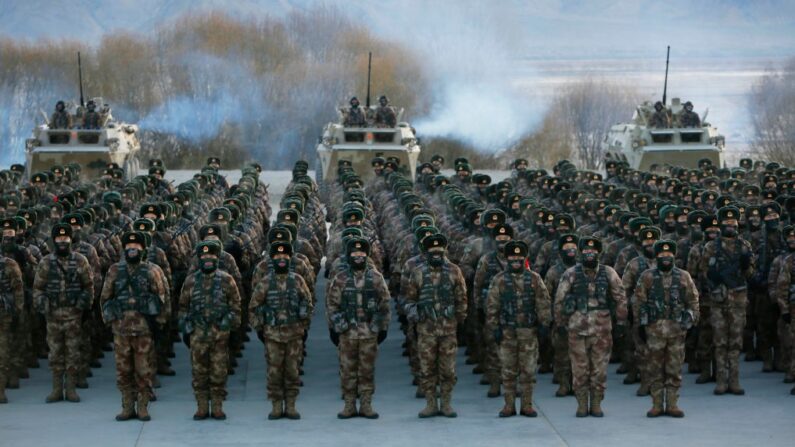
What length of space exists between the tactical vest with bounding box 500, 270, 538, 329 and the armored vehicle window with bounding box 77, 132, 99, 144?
2143 centimetres

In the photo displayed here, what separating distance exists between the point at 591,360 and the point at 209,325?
10.8 ft

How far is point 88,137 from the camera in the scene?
37.1 metres

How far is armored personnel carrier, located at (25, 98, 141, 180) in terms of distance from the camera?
36.4 m

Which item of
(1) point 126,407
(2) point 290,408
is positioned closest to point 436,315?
(2) point 290,408

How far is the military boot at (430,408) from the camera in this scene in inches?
669

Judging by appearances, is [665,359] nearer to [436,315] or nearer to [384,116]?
[436,315]

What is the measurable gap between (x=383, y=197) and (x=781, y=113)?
1421 inches

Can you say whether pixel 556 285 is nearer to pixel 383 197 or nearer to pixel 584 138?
pixel 383 197

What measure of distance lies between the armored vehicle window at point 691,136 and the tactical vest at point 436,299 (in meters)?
21.5

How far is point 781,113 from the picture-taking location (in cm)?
6088

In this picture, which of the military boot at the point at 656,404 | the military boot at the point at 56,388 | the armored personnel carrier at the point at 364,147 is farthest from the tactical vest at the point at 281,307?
the armored personnel carrier at the point at 364,147

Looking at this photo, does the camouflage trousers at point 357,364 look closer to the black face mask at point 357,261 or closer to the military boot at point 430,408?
the military boot at point 430,408

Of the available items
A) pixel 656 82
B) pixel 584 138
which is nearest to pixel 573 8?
pixel 656 82

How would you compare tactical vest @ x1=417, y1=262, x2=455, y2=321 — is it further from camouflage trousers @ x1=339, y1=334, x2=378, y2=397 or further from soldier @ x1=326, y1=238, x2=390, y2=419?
camouflage trousers @ x1=339, y1=334, x2=378, y2=397
